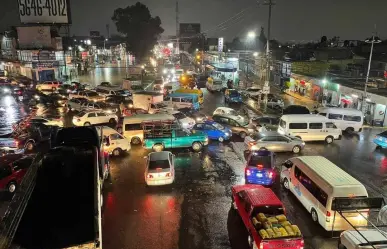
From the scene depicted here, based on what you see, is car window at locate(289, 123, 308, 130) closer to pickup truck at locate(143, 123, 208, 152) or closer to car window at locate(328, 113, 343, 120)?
car window at locate(328, 113, 343, 120)

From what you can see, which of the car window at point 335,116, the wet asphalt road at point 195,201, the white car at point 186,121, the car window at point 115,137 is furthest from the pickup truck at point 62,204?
the car window at point 335,116

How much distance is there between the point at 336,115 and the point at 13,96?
135ft

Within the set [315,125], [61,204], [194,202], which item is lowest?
[194,202]

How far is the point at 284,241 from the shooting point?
30.1ft

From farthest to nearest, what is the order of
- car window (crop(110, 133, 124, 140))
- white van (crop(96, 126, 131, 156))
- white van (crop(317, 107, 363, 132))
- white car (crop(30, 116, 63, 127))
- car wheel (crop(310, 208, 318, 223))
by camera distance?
white van (crop(317, 107, 363, 132))
white car (crop(30, 116, 63, 127))
car window (crop(110, 133, 124, 140))
white van (crop(96, 126, 131, 156))
car wheel (crop(310, 208, 318, 223))

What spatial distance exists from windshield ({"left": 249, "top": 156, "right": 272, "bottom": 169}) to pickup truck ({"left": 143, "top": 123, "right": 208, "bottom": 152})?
19.3ft

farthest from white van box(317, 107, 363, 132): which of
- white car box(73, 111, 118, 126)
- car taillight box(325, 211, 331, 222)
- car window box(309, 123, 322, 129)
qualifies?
white car box(73, 111, 118, 126)

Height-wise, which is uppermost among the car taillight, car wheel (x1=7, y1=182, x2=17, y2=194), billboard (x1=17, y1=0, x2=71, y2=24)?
billboard (x1=17, y1=0, x2=71, y2=24)

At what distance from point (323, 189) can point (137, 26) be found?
73906 mm

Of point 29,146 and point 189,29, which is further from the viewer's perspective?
point 189,29

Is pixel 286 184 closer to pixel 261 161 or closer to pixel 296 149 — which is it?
pixel 261 161

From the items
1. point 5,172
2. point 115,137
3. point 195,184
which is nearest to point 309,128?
point 195,184

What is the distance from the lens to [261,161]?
599 inches

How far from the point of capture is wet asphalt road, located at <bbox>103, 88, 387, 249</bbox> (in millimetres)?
11016
